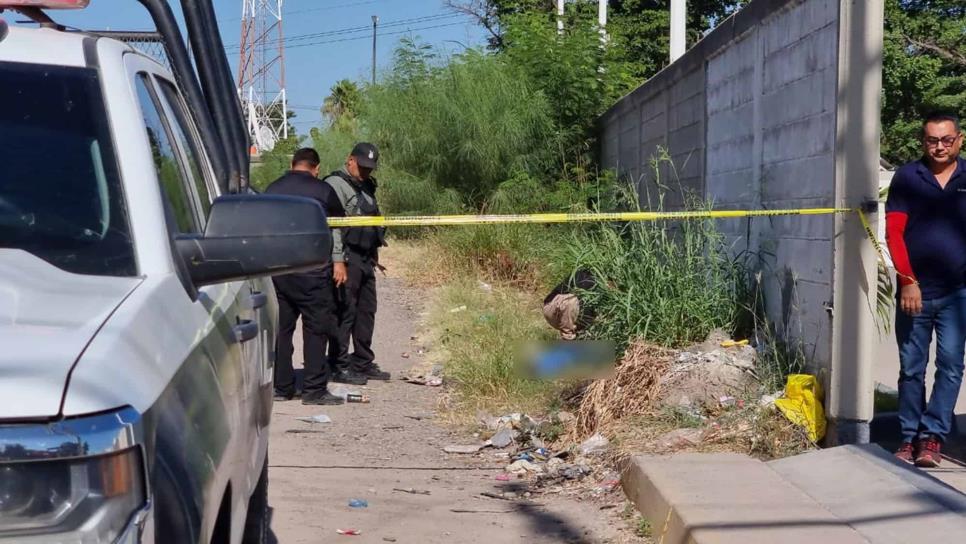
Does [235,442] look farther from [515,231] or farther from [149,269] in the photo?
[515,231]

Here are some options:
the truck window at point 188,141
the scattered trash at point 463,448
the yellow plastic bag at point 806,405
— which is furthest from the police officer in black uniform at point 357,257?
the truck window at point 188,141

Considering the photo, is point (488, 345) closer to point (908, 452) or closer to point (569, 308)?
point (569, 308)

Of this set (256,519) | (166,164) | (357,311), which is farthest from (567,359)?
(166,164)

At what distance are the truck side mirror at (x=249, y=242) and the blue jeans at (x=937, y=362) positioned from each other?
14.0ft

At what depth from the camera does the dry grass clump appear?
283 inches

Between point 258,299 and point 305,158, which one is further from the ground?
point 305,158

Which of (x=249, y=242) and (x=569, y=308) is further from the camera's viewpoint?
(x=569, y=308)

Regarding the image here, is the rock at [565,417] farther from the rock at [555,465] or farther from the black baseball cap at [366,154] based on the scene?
the black baseball cap at [366,154]

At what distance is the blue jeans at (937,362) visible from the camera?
6.18m

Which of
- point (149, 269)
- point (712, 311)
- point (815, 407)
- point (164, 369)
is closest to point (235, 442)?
point (149, 269)

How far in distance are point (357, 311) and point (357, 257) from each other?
0.53 metres

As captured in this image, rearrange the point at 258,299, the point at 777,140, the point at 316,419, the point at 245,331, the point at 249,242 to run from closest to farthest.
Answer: the point at 249,242 → the point at 245,331 → the point at 258,299 → the point at 777,140 → the point at 316,419

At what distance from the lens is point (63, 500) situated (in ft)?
6.34

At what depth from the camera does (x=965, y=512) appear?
15.6 feet
